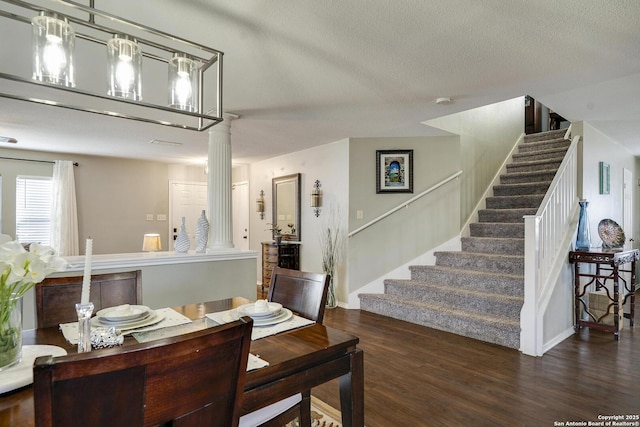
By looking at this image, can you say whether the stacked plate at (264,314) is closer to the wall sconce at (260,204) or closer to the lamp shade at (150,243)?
the lamp shade at (150,243)

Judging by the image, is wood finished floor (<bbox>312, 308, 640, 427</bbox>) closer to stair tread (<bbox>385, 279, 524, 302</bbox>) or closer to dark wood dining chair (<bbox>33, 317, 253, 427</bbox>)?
stair tread (<bbox>385, 279, 524, 302</bbox>)

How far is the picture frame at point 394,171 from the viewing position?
472 centimetres

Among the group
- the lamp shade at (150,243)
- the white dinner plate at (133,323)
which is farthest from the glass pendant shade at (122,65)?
the lamp shade at (150,243)

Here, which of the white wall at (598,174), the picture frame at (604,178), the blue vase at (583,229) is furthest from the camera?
the picture frame at (604,178)

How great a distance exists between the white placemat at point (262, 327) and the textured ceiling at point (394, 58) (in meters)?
1.54

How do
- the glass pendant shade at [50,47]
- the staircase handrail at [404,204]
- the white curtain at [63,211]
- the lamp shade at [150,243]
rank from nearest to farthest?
1. the glass pendant shade at [50,47]
2. the staircase handrail at [404,204]
3. the lamp shade at [150,243]
4. the white curtain at [63,211]

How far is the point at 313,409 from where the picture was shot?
216 centimetres

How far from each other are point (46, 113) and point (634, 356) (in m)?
5.95

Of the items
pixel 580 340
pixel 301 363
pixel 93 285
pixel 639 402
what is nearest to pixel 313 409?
pixel 301 363

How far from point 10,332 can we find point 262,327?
2.64ft

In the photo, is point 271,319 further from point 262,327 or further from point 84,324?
point 84,324

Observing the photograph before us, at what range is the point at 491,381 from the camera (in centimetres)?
251

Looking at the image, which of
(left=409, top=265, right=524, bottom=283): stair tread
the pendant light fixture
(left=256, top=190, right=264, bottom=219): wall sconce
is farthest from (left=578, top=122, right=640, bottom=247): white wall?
(left=256, top=190, right=264, bottom=219): wall sconce

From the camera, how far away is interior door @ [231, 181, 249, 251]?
6785 mm
